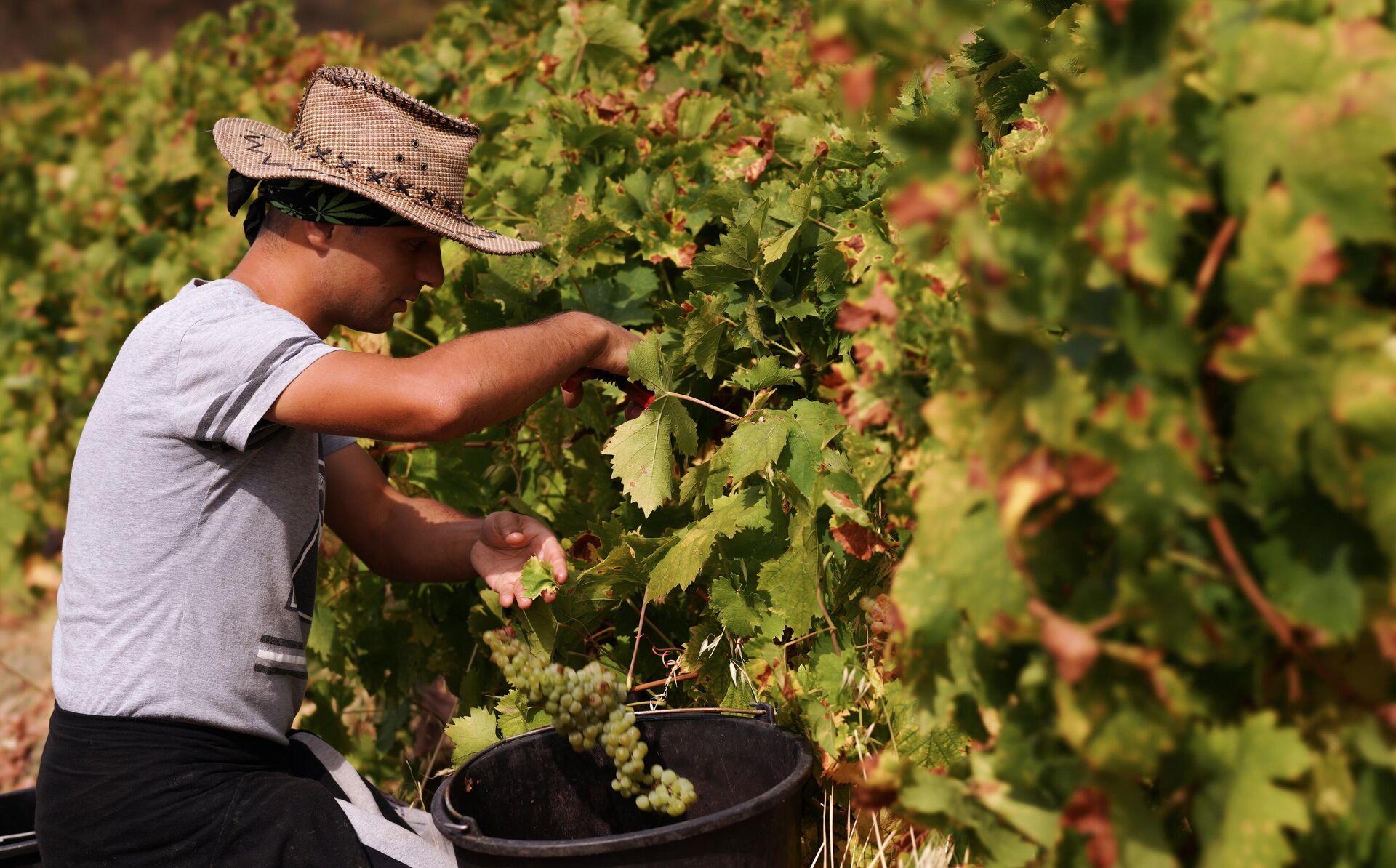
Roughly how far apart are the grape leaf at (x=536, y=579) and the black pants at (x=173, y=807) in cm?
54

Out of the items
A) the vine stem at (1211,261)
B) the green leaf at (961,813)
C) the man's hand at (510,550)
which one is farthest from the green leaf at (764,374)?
the vine stem at (1211,261)

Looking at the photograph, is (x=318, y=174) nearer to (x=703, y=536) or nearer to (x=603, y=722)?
(x=703, y=536)

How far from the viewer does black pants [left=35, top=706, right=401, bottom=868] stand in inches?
89.6

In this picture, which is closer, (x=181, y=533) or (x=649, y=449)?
(x=181, y=533)

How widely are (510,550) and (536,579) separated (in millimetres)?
251

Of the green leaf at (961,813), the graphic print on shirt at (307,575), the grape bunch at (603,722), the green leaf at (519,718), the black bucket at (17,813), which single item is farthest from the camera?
the black bucket at (17,813)

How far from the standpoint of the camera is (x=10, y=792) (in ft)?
10.0

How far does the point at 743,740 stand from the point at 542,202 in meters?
1.43

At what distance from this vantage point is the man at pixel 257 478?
7.25 ft

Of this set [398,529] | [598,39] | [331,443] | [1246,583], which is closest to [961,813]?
[1246,583]

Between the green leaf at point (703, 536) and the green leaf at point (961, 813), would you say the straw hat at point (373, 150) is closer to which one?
the green leaf at point (703, 536)

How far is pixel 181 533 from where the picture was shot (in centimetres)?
235

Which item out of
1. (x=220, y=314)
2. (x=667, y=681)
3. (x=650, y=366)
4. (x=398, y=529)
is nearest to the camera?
(x=220, y=314)

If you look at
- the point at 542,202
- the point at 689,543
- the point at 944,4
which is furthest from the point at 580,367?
the point at 944,4
